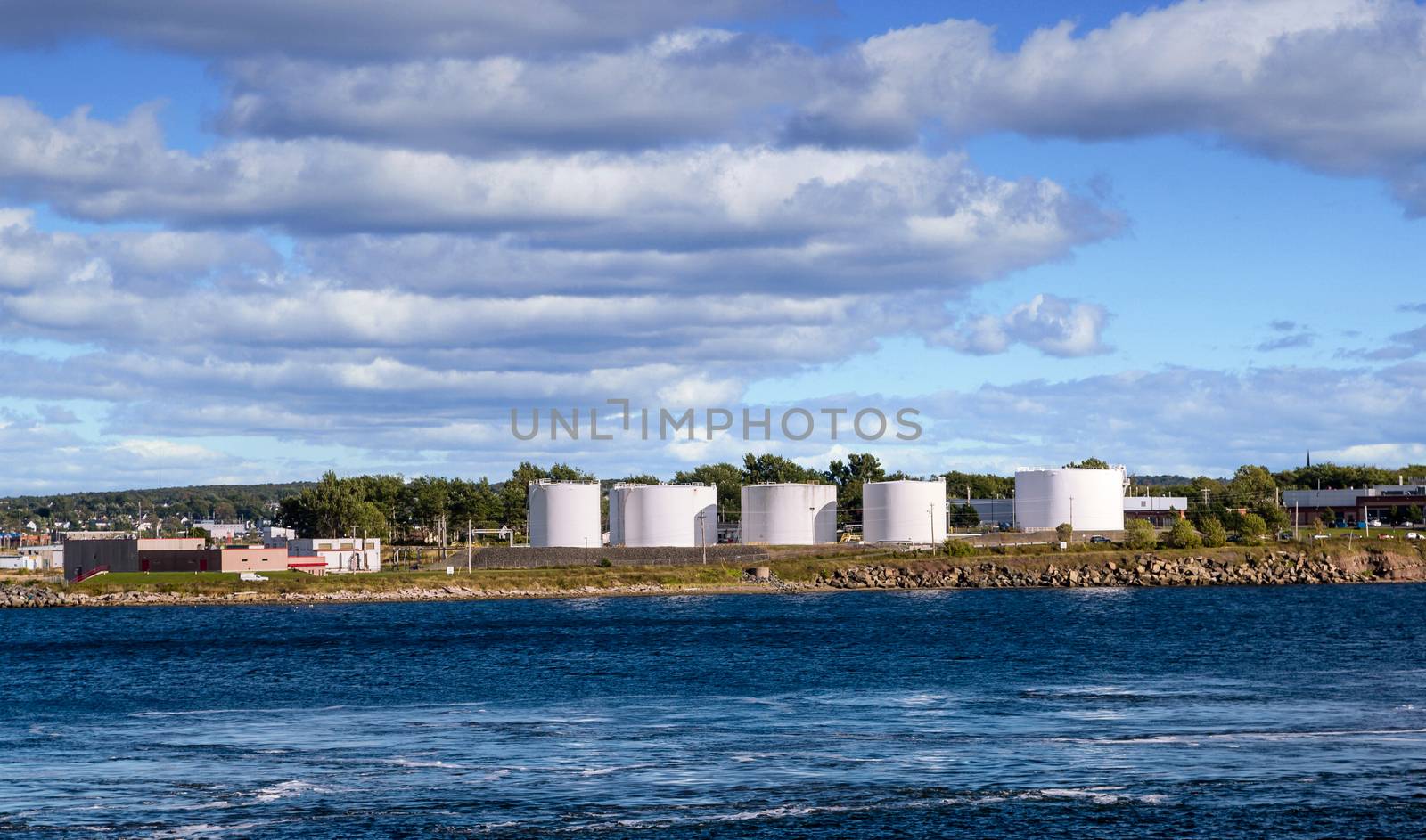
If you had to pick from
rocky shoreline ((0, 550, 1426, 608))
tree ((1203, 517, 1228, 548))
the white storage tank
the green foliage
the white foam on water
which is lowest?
the white foam on water

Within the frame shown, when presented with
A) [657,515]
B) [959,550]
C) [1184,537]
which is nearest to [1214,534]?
[1184,537]

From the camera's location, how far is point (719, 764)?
49344mm

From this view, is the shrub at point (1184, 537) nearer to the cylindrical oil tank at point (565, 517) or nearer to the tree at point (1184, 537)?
the tree at point (1184, 537)

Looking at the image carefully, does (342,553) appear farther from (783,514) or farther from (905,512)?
(905,512)

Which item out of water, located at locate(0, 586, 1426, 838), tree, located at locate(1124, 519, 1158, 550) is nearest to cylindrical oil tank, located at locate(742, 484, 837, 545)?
tree, located at locate(1124, 519, 1158, 550)

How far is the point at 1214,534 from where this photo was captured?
18862cm

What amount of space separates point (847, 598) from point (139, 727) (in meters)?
100.0

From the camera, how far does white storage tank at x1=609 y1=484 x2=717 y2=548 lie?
19288 centimetres

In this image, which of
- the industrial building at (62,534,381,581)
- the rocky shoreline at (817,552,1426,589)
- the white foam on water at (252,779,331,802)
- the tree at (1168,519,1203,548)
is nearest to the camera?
the white foam on water at (252,779,331,802)

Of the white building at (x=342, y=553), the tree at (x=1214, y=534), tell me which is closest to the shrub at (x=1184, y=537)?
the tree at (x=1214, y=534)

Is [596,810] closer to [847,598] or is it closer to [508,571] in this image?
[847,598]

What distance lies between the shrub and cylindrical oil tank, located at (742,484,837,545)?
42.0m

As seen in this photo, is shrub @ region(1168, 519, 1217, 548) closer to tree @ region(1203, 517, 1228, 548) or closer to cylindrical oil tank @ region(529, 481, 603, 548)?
tree @ region(1203, 517, 1228, 548)

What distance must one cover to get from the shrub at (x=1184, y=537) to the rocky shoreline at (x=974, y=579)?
6290 millimetres
